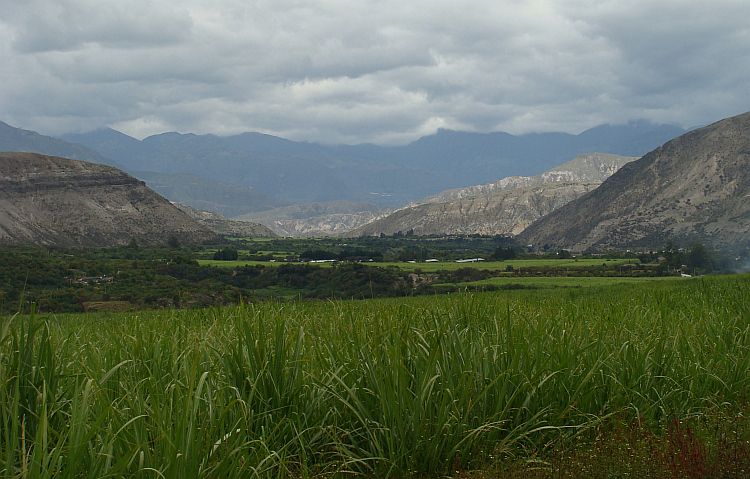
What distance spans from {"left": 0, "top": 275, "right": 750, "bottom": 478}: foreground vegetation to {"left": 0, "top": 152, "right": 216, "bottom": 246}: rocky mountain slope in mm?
117803

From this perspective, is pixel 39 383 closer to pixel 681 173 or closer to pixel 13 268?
pixel 13 268

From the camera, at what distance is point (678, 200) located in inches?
4860

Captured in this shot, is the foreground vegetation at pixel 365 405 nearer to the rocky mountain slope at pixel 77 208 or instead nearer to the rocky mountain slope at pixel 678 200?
the rocky mountain slope at pixel 678 200

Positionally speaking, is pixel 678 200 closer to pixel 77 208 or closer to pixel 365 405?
pixel 77 208

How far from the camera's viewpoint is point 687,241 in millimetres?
109938

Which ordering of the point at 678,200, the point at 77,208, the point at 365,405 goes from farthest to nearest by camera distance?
the point at 678,200 → the point at 77,208 → the point at 365,405

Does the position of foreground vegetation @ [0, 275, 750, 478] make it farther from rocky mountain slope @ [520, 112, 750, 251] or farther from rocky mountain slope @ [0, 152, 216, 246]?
rocky mountain slope @ [0, 152, 216, 246]

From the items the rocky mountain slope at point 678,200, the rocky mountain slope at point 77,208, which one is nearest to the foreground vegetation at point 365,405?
the rocky mountain slope at point 678,200

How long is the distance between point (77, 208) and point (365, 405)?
5186 inches

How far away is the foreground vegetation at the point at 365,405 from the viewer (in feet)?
10.8

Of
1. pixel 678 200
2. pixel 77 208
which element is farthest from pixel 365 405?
A: pixel 678 200

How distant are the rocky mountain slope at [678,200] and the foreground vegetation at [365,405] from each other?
4326 inches

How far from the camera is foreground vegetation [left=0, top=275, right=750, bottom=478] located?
10.8 ft

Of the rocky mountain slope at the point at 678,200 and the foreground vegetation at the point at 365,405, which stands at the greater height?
the rocky mountain slope at the point at 678,200
